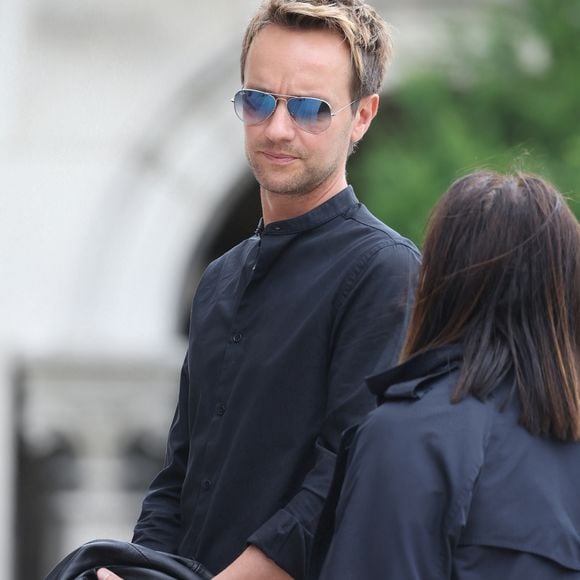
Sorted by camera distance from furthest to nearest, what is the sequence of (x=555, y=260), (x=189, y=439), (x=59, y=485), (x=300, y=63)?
(x=59, y=485) → (x=189, y=439) → (x=300, y=63) → (x=555, y=260)

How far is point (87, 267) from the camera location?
931 centimetres

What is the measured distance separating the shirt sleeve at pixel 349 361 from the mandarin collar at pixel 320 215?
0.51 ft

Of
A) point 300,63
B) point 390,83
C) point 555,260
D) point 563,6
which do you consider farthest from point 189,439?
point 390,83

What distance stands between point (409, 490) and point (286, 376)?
56cm

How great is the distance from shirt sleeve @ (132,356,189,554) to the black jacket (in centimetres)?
70

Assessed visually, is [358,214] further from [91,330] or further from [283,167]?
[91,330]

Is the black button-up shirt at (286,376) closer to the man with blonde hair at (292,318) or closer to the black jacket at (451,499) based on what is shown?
the man with blonde hair at (292,318)

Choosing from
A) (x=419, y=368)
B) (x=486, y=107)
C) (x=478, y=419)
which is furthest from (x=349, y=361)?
(x=486, y=107)

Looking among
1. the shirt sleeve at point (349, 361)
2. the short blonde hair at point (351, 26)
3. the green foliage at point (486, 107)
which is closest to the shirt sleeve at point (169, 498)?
the shirt sleeve at point (349, 361)

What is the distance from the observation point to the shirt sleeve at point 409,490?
80.4 inches

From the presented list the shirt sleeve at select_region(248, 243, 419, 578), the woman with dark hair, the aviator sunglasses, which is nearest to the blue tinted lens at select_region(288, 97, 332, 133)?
the aviator sunglasses

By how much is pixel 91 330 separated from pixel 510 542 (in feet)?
23.9

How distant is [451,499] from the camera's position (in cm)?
205

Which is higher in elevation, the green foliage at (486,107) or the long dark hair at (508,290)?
the long dark hair at (508,290)
